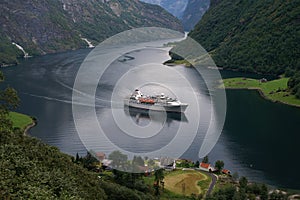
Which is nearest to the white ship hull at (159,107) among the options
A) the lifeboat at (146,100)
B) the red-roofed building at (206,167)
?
the lifeboat at (146,100)

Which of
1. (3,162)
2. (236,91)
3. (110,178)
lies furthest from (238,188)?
(236,91)

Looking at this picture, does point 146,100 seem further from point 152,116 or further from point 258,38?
point 258,38

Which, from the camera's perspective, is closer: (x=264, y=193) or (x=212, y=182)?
(x=264, y=193)

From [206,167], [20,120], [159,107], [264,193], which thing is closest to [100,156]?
[206,167]

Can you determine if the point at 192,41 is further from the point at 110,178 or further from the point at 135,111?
the point at 110,178

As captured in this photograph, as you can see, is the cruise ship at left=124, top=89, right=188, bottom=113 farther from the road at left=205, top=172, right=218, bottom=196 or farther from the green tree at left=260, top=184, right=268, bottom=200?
the green tree at left=260, top=184, right=268, bottom=200

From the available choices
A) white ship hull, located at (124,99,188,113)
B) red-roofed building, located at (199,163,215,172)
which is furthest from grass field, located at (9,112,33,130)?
red-roofed building, located at (199,163,215,172)

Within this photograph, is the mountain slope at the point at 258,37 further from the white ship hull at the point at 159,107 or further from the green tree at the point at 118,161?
the green tree at the point at 118,161
